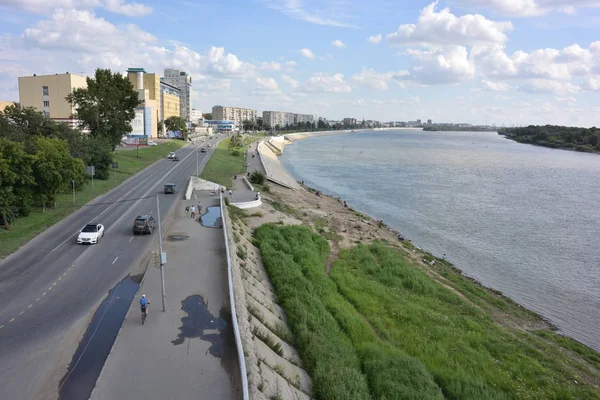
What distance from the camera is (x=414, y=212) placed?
1984 inches

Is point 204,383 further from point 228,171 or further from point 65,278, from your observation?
point 228,171

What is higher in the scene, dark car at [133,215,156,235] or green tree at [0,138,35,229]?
green tree at [0,138,35,229]

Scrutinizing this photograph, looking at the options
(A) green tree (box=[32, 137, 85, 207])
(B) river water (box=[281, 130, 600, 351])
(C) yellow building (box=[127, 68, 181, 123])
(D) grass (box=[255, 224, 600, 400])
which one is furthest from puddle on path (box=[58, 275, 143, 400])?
(C) yellow building (box=[127, 68, 181, 123])

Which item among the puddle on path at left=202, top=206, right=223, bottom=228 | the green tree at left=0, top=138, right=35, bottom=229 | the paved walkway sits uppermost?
the green tree at left=0, top=138, right=35, bottom=229

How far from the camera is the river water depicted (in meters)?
28.3

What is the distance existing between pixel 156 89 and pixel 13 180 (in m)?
112

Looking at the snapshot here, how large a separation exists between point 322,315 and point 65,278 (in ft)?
37.5

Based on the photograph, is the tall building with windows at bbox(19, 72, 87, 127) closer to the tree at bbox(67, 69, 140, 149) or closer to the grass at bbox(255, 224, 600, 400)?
the tree at bbox(67, 69, 140, 149)

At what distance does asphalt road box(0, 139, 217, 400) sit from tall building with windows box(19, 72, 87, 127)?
6241 centimetres

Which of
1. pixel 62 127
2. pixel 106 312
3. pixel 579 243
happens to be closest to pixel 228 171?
pixel 62 127

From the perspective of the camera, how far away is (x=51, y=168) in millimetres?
30016

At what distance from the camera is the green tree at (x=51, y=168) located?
97.0ft

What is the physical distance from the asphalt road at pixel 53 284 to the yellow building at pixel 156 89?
80.1 meters

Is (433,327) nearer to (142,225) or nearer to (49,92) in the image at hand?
(142,225)
